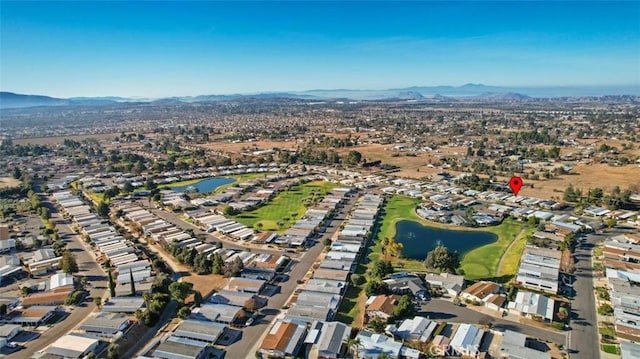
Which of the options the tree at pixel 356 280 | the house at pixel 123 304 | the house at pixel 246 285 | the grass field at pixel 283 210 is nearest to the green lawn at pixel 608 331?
the tree at pixel 356 280

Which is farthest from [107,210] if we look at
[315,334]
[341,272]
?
[315,334]

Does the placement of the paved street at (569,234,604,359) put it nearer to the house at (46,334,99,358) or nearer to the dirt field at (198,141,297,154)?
the house at (46,334,99,358)

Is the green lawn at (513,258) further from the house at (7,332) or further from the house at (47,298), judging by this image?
the house at (7,332)

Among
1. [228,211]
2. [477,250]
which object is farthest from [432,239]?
[228,211]

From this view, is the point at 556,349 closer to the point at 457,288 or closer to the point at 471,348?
the point at 471,348

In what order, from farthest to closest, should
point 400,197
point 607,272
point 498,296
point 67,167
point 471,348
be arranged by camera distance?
point 67,167 → point 400,197 → point 607,272 → point 498,296 → point 471,348

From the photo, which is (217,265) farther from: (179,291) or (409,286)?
(409,286)
